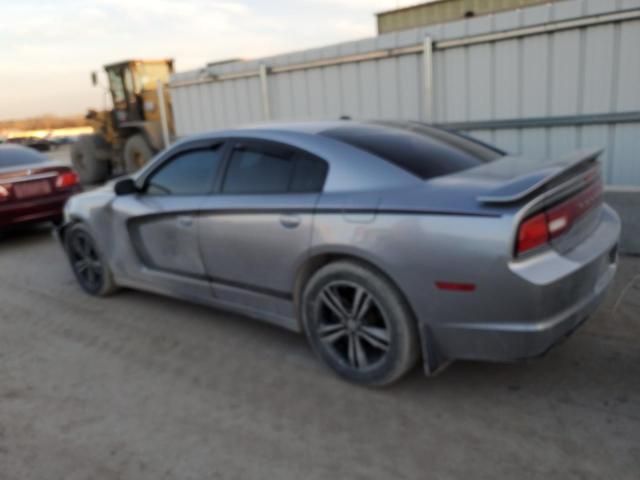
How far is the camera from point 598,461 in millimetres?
2512

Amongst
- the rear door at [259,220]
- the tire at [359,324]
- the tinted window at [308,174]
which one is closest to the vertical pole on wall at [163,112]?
the rear door at [259,220]

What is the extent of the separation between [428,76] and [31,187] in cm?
543

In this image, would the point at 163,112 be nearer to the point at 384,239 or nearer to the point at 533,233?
the point at 384,239

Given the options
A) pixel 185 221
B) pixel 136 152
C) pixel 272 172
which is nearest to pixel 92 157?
pixel 136 152

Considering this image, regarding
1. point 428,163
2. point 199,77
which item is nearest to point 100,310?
point 428,163

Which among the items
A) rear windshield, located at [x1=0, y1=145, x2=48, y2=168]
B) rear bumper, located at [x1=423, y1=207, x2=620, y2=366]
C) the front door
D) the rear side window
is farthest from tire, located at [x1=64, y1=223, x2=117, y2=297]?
rear bumper, located at [x1=423, y1=207, x2=620, y2=366]

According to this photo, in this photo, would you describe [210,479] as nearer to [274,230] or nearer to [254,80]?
[274,230]

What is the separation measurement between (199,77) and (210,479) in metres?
8.63

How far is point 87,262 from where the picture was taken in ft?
17.3

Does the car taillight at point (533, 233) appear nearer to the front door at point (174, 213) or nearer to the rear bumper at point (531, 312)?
the rear bumper at point (531, 312)

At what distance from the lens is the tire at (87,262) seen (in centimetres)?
511

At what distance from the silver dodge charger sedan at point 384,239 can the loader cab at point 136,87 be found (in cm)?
993

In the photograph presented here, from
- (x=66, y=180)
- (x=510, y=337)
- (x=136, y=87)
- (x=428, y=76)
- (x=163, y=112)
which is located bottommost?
(x=510, y=337)

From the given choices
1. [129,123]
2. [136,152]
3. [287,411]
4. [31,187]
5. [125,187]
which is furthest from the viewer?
[129,123]
